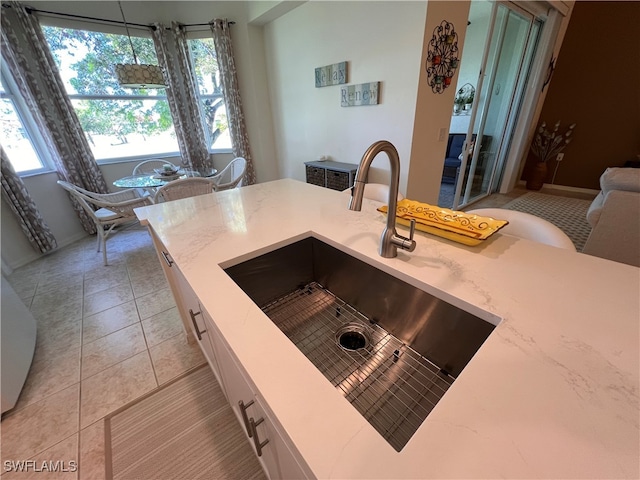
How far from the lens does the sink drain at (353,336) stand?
871mm

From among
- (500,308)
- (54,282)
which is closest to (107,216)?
(54,282)

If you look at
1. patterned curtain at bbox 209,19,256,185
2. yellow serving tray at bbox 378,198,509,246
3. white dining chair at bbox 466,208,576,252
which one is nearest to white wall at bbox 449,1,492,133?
white dining chair at bbox 466,208,576,252

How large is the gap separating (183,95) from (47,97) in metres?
1.48

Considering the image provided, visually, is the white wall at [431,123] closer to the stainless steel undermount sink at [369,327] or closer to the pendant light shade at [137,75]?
the stainless steel undermount sink at [369,327]

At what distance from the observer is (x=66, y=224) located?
10.5ft

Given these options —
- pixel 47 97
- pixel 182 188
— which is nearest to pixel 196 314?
pixel 182 188

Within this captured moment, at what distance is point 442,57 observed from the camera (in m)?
2.24

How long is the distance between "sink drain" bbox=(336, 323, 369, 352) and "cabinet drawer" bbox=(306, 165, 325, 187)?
2.51m

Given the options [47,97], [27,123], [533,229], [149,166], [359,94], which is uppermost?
[47,97]

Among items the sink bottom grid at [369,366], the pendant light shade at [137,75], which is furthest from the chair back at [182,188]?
the sink bottom grid at [369,366]

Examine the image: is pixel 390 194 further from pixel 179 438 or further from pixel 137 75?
A: pixel 137 75

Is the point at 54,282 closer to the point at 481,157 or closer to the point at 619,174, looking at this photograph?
the point at 619,174

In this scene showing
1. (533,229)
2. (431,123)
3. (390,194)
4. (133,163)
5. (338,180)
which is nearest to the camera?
(390,194)

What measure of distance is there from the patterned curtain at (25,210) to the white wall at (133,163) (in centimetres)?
8
